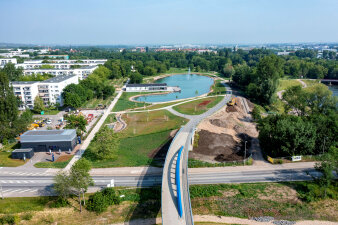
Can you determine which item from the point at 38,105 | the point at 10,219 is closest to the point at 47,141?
the point at 10,219

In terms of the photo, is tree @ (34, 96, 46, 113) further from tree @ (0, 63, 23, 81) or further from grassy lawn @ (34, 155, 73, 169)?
grassy lawn @ (34, 155, 73, 169)

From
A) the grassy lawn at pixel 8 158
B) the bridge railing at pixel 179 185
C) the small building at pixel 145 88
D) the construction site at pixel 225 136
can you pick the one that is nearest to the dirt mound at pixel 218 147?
the construction site at pixel 225 136

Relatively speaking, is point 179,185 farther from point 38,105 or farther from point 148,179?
point 38,105

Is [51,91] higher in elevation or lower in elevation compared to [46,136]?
higher

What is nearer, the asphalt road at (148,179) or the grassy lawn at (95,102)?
the asphalt road at (148,179)

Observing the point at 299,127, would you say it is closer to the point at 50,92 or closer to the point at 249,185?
the point at 249,185

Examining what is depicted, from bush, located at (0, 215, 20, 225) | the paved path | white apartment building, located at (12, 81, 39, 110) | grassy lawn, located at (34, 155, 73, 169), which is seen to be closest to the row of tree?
the paved path

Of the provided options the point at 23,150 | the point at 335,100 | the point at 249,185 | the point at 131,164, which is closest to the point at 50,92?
the point at 23,150

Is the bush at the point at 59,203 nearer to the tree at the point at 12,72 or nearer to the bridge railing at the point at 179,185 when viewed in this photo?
the bridge railing at the point at 179,185
